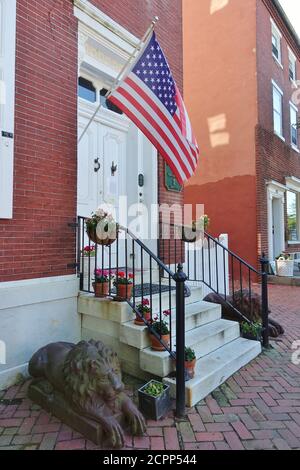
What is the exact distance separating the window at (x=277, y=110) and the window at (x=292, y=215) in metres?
2.12

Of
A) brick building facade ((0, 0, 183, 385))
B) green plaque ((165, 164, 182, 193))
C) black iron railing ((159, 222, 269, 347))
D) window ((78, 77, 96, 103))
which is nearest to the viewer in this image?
brick building facade ((0, 0, 183, 385))

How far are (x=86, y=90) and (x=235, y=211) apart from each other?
6043 millimetres

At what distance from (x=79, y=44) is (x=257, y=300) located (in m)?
3.96

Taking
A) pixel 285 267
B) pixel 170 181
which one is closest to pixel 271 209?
pixel 285 267

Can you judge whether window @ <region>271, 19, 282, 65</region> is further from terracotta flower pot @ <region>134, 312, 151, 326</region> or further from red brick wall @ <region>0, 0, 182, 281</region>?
terracotta flower pot @ <region>134, 312, 151, 326</region>

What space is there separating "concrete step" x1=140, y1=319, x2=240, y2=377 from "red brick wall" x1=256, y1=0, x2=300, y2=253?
18.0 ft

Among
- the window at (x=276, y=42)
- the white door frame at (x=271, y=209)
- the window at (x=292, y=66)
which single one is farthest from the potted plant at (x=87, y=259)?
the window at (x=292, y=66)

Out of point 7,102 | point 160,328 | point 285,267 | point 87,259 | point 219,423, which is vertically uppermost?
point 7,102

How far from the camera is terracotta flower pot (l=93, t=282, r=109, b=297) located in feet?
11.3

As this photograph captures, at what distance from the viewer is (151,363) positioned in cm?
290

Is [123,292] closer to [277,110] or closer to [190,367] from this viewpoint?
[190,367]

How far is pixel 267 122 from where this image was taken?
964 cm

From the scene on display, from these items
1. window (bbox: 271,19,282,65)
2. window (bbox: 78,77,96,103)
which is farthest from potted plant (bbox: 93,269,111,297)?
window (bbox: 271,19,282,65)
